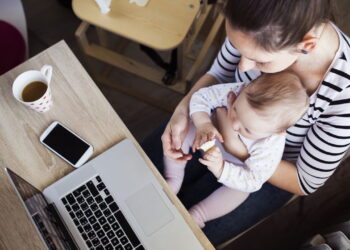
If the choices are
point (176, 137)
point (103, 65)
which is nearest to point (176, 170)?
point (176, 137)

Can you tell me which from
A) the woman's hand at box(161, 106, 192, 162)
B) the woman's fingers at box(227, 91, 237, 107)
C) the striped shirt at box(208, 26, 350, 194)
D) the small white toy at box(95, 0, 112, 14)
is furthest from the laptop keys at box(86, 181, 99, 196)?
the small white toy at box(95, 0, 112, 14)

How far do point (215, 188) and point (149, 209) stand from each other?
0.35m

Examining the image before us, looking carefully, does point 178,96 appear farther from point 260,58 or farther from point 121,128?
point 260,58

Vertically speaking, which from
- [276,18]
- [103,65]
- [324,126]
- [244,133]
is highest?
[276,18]

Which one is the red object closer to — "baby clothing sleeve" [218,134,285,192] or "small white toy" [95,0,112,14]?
"small white toy" [95,0,112,14]

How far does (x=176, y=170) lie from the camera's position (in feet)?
3.57

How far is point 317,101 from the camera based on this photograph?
2.75 feet

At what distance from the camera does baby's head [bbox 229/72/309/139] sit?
80 cm

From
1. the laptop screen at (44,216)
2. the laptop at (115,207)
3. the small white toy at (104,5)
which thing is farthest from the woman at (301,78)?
the small white toy at (104,5)

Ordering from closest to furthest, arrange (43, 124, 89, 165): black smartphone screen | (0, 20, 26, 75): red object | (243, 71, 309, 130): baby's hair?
(243, 71, 309, 130): baby's hair
(43, 124, 89, 165): black smartphone screen
(0, 20, 26, 75): red object

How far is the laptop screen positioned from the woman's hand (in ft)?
1.18

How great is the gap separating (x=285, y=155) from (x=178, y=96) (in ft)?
2.99

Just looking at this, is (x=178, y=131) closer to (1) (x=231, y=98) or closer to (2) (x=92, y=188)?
(1) (x=231, y=98)

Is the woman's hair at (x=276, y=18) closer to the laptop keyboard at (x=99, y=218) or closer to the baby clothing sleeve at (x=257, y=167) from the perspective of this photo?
the baby clothing sleeve at (x=257, y=167)
